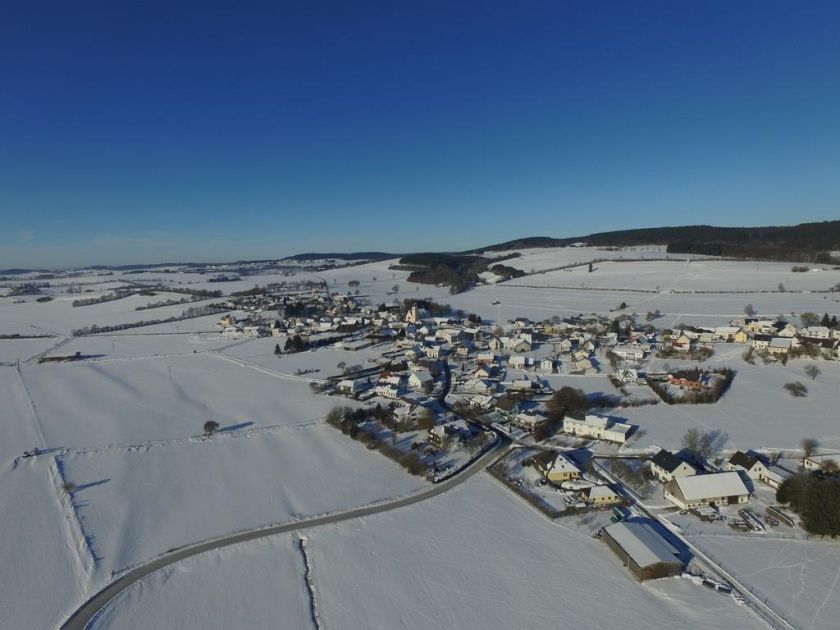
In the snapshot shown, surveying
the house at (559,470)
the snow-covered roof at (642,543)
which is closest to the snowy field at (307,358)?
the house at (559,470)

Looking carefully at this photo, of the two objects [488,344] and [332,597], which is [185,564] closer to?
[332,597]

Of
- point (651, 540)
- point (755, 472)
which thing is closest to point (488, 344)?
point (755, 472)

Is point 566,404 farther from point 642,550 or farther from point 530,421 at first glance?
point 642,550

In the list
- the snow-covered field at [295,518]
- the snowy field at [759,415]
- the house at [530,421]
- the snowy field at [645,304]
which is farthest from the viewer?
the snowy field at [645,304]

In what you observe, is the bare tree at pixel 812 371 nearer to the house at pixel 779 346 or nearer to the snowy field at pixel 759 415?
the snowy field at pixel 759 415

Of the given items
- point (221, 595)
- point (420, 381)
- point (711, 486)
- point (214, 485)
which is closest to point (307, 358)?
point (420, 381)

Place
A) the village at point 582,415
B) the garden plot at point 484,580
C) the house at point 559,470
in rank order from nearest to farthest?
the garden plot at point 484,580, the village at point 582,415, the house at point 559,470
